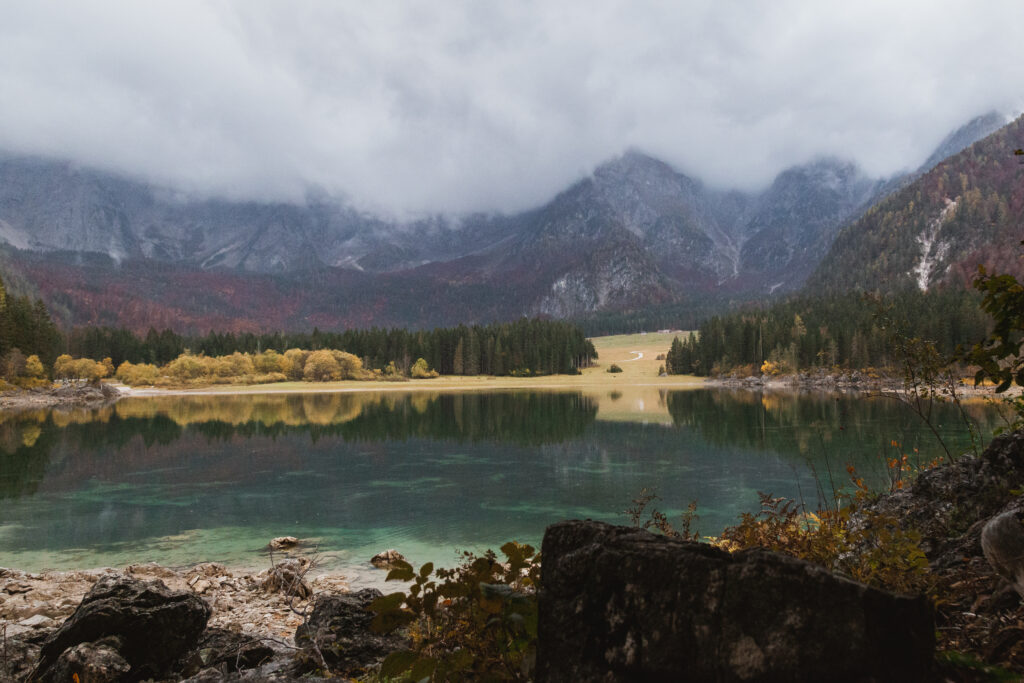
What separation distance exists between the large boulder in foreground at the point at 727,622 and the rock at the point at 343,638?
375 cm

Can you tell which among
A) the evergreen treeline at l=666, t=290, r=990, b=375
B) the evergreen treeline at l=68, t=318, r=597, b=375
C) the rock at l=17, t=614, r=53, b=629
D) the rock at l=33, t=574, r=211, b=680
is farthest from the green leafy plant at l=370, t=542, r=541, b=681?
the evergreen treeline at l=68, t=318, r=597, b=375

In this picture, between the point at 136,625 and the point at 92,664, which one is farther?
the point at 136,625

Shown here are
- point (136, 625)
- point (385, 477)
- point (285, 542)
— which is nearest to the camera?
point (136, 625)

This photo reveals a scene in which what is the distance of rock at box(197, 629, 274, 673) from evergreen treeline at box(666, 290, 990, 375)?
310 feet

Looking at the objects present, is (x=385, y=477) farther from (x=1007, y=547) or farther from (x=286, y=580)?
(x=1007, y=547)

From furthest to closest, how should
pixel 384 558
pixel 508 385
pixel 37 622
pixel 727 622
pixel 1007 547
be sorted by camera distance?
pixel 508 385 → pixel 384 558 → pixel 37 622 → pixel 1007 547 → pixel 727 622

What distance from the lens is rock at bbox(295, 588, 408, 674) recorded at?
602cm

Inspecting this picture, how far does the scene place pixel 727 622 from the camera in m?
2.61

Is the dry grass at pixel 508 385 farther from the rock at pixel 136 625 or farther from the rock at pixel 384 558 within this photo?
the rock at pixel 136 625

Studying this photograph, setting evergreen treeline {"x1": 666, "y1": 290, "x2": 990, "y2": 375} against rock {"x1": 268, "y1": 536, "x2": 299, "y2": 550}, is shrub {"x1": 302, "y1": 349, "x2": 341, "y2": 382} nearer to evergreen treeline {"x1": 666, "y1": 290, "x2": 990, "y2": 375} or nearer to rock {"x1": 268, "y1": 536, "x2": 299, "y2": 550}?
evergreen treeline {"x1": 666, "y1": 290, "x2": 990, "y2": 375}

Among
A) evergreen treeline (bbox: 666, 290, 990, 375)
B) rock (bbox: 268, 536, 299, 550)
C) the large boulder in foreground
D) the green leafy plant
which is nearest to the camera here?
the large boulder in foreground

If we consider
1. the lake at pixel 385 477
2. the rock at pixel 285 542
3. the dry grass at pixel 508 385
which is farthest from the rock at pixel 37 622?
the dry grass at pixel 508 385

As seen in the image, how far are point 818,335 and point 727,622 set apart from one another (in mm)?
130928

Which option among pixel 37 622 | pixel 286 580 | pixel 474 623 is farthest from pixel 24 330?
pixel 474 623
